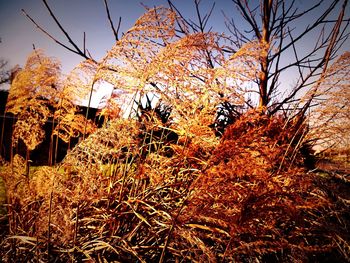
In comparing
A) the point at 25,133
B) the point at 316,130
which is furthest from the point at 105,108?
the point at 316,130

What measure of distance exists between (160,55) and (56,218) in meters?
1.18

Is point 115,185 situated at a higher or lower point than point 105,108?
lower

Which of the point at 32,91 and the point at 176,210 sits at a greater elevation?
the point at 32,91

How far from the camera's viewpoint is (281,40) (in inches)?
109

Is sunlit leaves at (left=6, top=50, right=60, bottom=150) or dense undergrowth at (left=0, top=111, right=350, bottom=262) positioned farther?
sunlit leaves at (left=6, top=50, right=60, bottom=150)

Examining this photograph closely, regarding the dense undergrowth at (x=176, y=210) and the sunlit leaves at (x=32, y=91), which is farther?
the sunlit leaves at (x=32, y=91)

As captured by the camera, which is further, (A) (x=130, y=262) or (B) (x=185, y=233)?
(A) (x=130, y=262)

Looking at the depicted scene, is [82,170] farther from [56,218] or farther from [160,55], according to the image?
[160,55]

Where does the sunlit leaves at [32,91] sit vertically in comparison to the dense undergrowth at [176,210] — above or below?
above

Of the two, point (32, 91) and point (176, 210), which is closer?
point (176, 210)

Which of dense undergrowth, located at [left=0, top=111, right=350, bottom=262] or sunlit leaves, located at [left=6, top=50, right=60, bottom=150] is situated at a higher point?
sunlit leaves, located at [left=6, top=50, right=60, bottom=150]

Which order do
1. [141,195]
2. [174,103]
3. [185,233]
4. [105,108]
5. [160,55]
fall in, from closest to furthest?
[185,233] → [160,55] → [174,103] → [141,195] → [105,108]

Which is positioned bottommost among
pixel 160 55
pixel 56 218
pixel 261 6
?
pixel 56 218

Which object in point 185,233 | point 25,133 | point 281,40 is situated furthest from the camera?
point 281,40
